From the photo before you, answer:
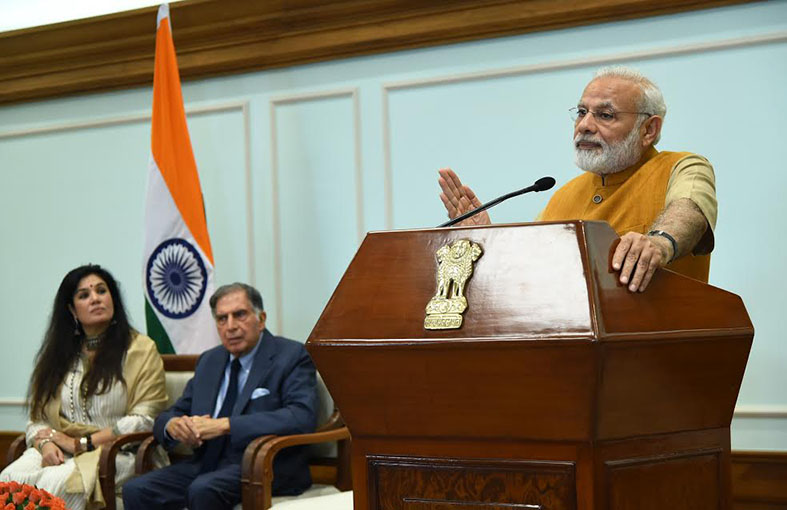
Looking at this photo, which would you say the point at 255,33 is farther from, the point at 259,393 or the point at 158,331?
the point at 259,393

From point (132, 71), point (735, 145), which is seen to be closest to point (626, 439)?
point (735, 145)

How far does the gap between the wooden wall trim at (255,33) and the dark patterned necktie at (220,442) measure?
1839mm

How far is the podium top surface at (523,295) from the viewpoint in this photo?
1.86m

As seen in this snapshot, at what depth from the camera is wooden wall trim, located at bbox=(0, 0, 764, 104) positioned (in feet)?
15.4

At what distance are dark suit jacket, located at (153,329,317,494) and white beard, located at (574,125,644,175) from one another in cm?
204

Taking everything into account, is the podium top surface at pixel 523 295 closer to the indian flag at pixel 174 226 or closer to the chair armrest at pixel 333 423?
the chair armrest at pixel 333 423

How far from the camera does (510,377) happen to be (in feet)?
6.27

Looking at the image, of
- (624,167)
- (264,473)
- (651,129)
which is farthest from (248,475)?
(651,129)

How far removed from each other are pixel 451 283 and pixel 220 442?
107 inches

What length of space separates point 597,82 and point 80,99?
13.4 ft

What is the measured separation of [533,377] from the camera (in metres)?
1.89

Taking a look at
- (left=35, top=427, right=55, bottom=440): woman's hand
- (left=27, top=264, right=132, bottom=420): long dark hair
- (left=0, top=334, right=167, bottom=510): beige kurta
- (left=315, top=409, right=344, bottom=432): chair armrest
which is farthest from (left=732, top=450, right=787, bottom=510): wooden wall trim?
(left=35, top=427, right=55, bottom=440): woman's hand

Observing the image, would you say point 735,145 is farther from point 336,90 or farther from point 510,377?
point 510,377

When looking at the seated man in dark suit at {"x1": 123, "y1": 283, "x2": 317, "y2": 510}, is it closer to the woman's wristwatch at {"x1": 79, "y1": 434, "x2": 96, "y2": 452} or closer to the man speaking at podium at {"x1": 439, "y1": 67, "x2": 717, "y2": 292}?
the woman's wristwatch at {"x1": 79, "y1": 434, "x2": 96, "y2": 452}
